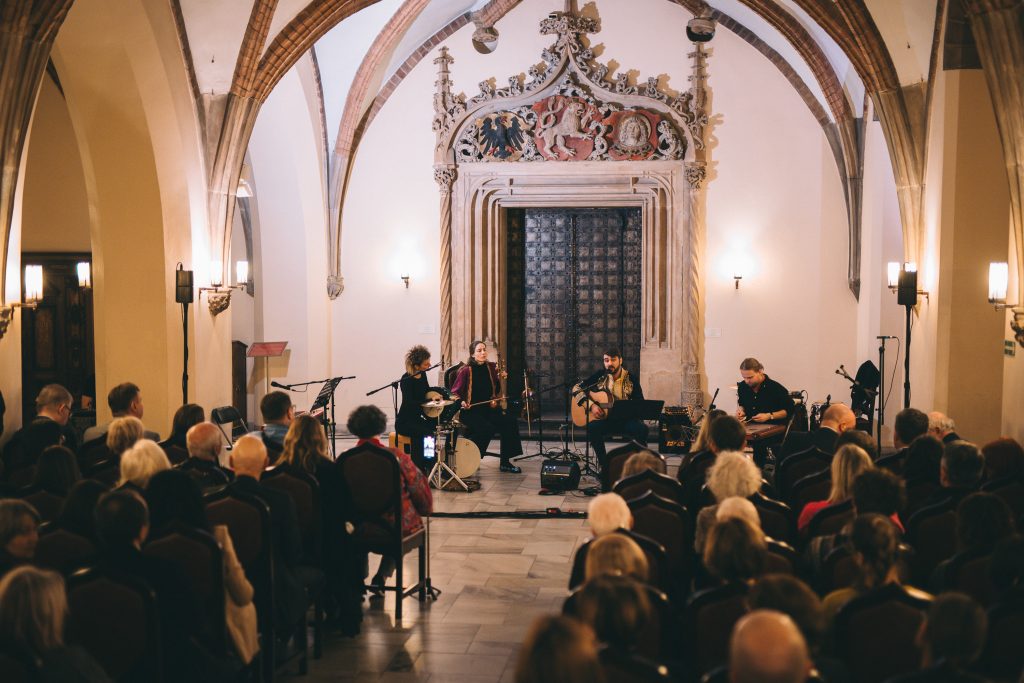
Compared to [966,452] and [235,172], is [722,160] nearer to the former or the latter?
[235,172]

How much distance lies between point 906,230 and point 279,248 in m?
8.19

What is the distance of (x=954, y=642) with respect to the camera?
98.2 inches

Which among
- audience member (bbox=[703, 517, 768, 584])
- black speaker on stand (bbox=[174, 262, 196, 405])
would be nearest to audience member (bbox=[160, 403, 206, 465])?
black speaker on stand (bbox=[174, 262, 196, 405])

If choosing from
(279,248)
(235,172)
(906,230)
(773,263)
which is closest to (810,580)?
(906,230)

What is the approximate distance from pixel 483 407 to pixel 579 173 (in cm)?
438

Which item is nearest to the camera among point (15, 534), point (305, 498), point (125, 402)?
point (15, 534)

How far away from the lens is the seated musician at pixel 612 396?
9.97m

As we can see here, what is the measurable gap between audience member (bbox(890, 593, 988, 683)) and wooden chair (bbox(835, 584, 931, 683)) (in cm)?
58

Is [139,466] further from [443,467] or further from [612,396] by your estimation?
[612,396]

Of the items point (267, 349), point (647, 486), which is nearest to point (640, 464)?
point (647, 486)

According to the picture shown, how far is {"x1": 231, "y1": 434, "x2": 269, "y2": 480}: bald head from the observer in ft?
16.1

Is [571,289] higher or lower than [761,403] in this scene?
higher

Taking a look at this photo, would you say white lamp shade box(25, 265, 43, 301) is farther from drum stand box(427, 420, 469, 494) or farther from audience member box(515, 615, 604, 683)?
audience member box(515, 615, 604, 683)

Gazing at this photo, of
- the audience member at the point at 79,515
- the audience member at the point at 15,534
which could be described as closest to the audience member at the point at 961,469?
the audience member at the point at 79,515
